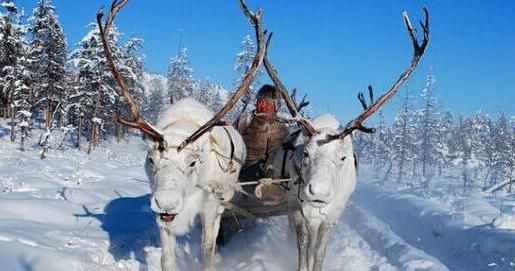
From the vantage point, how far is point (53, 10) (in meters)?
40.9

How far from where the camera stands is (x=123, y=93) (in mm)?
6141

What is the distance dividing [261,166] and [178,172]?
331cm

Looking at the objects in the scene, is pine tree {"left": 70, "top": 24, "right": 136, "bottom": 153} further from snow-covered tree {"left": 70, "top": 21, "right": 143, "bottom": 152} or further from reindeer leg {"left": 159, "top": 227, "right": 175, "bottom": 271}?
reindeer leg {"left": 159, "top": 227, "right": 175, "bottom": 271}

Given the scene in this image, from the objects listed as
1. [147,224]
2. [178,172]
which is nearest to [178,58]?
[147,224]

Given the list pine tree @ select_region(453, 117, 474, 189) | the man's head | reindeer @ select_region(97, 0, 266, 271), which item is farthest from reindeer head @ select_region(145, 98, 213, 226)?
pine tree @ select_region(453, 117, 474, 189)

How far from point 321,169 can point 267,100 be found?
3.75 m

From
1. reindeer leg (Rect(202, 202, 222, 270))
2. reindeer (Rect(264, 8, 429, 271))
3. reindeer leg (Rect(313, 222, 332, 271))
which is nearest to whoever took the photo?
reindeer (Rect(264, 8, 429, 271))

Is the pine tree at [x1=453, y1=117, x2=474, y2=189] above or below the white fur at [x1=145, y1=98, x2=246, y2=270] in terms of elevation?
above

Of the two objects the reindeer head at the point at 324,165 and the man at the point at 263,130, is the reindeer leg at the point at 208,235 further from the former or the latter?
the man at the point at 263,130

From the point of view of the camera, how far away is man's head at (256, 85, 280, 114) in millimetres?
9500

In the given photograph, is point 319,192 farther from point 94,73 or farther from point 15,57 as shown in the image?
point 15,57

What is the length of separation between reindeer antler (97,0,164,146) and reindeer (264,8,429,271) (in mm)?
1751

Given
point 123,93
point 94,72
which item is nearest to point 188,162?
point 123,93

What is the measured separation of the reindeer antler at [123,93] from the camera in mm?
5723
